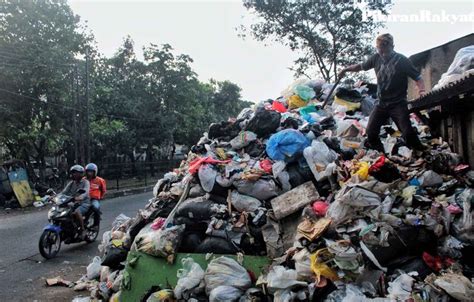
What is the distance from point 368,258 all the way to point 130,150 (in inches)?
804

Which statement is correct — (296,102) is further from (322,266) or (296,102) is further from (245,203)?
(322,266)

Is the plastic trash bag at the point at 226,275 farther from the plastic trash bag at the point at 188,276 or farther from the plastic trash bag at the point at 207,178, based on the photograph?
the plastic trash bag at the point at 207,178

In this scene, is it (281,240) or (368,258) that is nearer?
(368,258)

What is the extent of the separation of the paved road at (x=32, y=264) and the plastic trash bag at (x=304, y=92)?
4.50 metres

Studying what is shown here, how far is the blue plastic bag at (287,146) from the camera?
16.1ft

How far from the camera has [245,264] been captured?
3.78 m

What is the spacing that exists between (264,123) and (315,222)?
2.49 metres

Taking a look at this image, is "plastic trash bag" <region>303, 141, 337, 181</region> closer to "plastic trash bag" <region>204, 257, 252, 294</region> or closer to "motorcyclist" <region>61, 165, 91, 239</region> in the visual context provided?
"plastic trash bag" <region>204, 257, 252, 294</region>

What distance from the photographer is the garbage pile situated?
3.21 meters

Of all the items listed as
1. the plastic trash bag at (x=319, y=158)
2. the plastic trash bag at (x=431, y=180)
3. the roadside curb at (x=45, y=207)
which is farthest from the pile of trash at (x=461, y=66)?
the roadside curb at (x=45, y=207)

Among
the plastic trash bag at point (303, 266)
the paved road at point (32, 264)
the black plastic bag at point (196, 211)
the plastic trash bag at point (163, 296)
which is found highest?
the black plastic bag at point (196, 211)

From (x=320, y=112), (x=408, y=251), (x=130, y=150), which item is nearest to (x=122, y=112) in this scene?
(x=130, y=150)

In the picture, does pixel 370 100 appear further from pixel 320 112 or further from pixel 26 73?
pixel 26 73

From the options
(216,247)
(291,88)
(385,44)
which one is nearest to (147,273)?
(216,247)
